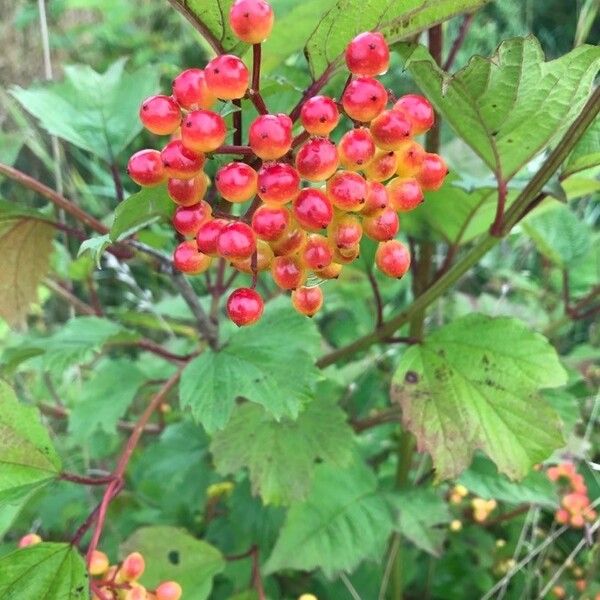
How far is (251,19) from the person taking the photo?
1.64 ft

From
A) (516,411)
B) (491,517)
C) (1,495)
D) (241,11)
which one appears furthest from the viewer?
(491,517)

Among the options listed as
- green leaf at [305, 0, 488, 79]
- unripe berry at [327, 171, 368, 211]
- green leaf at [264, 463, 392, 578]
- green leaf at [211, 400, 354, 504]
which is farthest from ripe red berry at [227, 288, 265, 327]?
green leaf at [264, 463, 392, 578]

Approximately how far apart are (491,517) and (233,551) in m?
0.49

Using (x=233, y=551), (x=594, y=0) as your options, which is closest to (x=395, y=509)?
(x=233, y=551)

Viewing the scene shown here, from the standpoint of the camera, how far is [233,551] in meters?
1.13

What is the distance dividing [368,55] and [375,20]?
3.2 inches

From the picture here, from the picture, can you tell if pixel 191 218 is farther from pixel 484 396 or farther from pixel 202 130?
pixel 484 396

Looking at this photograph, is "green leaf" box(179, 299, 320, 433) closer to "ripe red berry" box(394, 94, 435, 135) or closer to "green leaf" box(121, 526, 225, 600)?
"green leaf" box(121, 526, 225, 600)

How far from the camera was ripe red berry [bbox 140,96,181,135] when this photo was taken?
523 mm

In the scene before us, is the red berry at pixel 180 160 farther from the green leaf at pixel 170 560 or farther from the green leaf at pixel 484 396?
the green leaf at pixel 170 560

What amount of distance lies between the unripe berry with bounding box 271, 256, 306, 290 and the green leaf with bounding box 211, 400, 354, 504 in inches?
14.8

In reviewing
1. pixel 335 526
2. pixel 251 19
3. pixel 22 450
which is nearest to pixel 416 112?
pixel 251 19

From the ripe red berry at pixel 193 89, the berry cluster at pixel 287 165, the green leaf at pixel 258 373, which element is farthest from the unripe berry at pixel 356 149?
the green leaf at pixel 258 373

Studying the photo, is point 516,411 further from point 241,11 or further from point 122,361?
point 122,361
